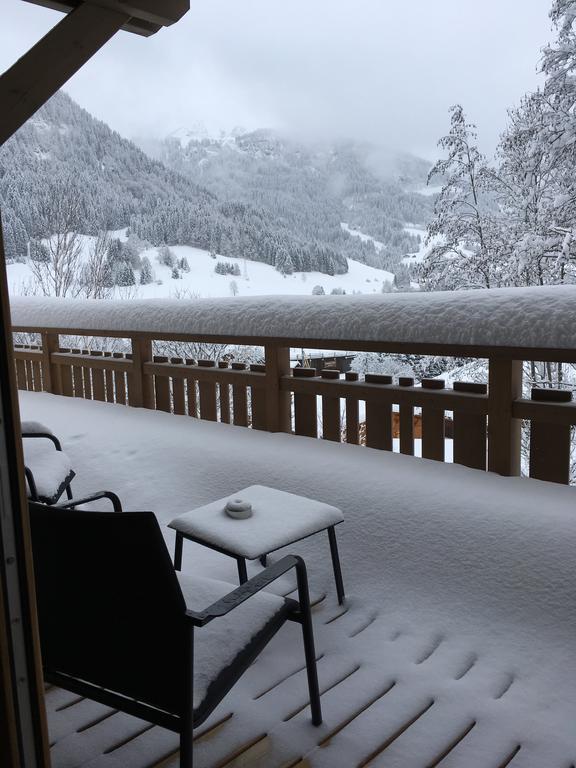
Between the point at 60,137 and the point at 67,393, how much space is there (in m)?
48.3

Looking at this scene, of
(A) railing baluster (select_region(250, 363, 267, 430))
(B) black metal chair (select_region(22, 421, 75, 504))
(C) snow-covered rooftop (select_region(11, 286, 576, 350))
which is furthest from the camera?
(A) railing baluster (select_region(250, 363, 267, 430))

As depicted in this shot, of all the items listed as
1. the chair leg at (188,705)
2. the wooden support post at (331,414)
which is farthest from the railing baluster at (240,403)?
the chair leg at (188,705)

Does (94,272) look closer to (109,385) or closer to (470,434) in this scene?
(109,385)

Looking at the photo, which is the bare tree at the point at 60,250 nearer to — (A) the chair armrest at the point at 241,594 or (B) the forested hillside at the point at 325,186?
(A) the chair armrest at the point at 241,594

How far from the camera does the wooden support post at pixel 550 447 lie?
325 centimetres

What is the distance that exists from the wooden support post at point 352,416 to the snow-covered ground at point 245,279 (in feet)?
144

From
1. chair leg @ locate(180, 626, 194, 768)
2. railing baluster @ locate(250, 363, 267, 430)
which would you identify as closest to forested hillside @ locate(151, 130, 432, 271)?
railing baluster @ locate(250, 363, 267, 430)

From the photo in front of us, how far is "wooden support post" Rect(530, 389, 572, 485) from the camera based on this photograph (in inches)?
128

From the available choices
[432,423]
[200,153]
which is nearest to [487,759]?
[432,423]

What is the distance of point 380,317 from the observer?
374 centimetres

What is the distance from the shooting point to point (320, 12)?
146m

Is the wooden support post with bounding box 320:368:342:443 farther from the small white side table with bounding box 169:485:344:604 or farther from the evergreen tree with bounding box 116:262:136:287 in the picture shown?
the evergreen tree with bounding box 116:262:136:287

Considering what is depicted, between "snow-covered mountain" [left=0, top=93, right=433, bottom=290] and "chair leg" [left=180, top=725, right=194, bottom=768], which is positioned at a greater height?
"snow-covered mountain" [left=0, top=93, right=433, bottom=290]

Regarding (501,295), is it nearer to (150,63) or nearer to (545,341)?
(545,341)
